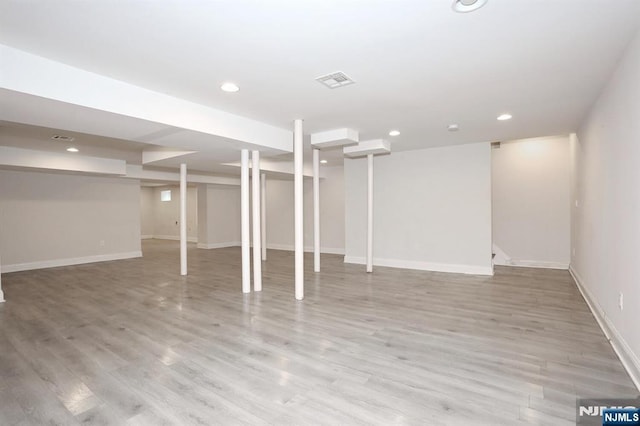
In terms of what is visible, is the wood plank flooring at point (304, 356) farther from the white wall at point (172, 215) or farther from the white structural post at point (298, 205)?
the white wall at point (172, 215)

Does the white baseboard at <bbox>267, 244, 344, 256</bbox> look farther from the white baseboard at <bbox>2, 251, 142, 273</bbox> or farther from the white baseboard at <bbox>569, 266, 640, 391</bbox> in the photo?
the white baseboard at <bbox>569, 266, 640, 391</bbox>

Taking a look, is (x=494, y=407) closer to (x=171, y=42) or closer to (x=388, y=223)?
(x=171, y=42)

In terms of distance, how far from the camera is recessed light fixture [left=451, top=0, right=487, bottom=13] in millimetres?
1930

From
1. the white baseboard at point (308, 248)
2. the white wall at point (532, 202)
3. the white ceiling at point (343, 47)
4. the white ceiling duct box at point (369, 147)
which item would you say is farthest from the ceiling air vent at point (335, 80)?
the white baseboard at point (308, 248)

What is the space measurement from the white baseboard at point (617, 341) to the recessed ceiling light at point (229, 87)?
426 cm

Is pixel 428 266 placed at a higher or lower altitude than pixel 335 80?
lower

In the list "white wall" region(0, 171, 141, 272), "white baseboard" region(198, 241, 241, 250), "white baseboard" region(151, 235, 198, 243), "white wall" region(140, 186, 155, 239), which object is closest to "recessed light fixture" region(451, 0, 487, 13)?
"white wall" region(0, 171, 141, 272)

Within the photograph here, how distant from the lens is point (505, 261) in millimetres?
7430

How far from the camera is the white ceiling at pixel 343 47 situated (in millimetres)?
2039

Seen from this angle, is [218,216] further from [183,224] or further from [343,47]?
[343,47]

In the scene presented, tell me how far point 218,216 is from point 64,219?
15.3 feet

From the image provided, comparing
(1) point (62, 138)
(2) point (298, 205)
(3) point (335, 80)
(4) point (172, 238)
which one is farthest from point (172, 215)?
(3) point (335, 80)

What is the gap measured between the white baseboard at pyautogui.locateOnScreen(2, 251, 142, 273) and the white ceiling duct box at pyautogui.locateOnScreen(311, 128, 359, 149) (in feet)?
23.2

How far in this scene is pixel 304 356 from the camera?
2.84m
